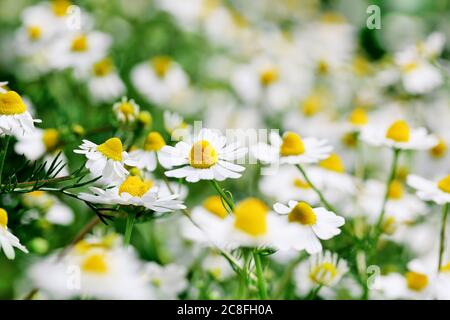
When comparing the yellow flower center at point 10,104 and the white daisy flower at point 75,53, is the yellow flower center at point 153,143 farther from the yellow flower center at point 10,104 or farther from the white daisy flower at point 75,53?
the white daisy flower at point 75,53

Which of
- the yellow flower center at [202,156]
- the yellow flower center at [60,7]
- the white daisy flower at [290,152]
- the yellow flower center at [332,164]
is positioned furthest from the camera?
the yellow flower center at [60,7]

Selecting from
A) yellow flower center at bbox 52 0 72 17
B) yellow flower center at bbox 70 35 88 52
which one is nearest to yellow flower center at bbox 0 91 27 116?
yellow flower center at bbox 70 35 88 52

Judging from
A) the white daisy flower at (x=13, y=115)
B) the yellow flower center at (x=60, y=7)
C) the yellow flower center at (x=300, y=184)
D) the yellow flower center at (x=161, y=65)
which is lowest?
the yellow flower center at (x=300, y=184)

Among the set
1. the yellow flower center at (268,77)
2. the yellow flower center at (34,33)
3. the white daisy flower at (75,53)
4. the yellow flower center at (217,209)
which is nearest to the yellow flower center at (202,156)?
the yellow flower center at (217,209)

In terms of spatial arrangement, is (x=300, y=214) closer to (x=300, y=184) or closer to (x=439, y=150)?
(x=300, y=184)

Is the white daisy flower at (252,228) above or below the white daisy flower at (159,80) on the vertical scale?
above

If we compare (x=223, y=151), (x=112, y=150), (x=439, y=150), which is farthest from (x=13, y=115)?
(x=439, y=150)

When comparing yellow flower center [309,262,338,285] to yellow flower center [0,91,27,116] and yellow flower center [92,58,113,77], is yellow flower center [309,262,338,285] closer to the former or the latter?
yellow flower center [0,91,27,116]

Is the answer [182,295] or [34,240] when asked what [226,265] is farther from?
[34,240]
